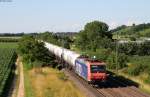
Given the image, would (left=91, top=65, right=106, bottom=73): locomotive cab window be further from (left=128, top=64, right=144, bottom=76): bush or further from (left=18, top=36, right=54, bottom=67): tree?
(left=18, top=36, right=54, bottom=67): tree

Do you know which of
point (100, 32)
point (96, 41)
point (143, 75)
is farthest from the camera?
point (100, 32)

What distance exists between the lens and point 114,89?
44.0m

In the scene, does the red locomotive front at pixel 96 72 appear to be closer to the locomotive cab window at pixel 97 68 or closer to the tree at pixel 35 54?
the locomotive cab window at pixel 97 68

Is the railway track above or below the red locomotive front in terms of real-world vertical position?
below

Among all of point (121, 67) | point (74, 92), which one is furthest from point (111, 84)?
point (121, 67)

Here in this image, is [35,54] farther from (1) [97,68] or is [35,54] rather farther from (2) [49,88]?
(1) [97,68]

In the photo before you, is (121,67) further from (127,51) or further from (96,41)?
(96,41)

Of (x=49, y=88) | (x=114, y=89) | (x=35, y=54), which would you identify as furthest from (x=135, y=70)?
(x=35, y=54)

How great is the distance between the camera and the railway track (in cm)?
4003

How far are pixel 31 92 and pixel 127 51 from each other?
7591 centimetres

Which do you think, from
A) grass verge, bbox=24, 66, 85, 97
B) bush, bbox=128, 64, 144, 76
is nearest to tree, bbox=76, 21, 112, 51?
bush, bbox=128, 64, 144, 76

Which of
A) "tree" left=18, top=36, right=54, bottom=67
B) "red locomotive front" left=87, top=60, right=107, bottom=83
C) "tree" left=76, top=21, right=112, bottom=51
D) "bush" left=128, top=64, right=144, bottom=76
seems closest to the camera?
"red locomotive front" left=87, top=60, right=107, bottom=83

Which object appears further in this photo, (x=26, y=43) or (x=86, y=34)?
(x=86, y=34)

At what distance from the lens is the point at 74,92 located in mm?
40500
